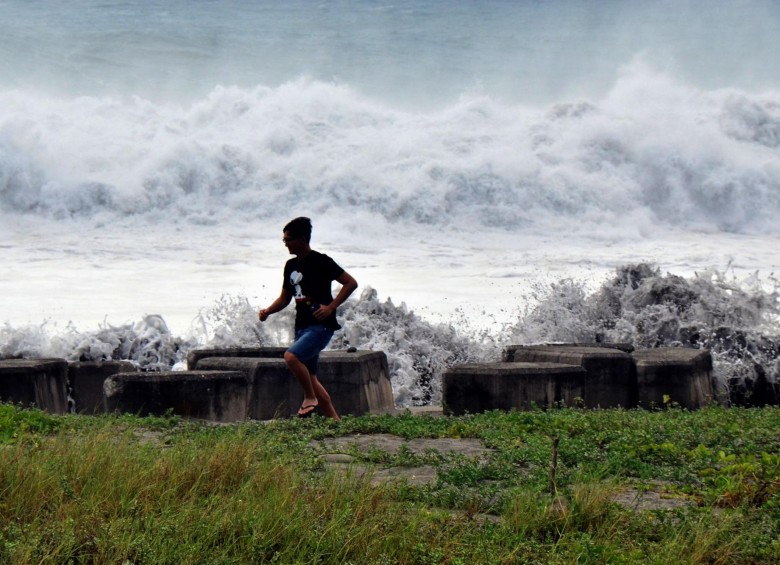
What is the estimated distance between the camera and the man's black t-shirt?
8.66m

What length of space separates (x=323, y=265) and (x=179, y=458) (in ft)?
9.92

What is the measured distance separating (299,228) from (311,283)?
0.41 metres

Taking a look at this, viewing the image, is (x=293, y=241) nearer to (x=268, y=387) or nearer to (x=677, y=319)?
(x=268, y=387)

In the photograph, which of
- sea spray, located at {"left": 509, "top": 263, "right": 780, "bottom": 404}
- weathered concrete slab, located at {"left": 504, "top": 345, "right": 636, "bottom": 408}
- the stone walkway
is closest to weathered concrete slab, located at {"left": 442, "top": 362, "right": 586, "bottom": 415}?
weathered concrete slab, located at {"left": 504, "top": 345, "right": 636, "bottom": 408}

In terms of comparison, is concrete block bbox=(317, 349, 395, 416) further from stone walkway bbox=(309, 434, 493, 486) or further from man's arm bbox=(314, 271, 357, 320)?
stone walkway bbox=(309, 434, 493, 486)

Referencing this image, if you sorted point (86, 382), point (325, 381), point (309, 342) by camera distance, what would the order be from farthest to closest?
point (86, 382) → point (325, 381) → point (309, 342)

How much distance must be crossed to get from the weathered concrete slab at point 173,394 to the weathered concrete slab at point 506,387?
1929mm

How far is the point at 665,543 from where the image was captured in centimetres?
511

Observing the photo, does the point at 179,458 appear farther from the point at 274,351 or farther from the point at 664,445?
the point at 274,351

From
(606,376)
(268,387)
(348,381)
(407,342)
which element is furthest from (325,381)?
(407,342)

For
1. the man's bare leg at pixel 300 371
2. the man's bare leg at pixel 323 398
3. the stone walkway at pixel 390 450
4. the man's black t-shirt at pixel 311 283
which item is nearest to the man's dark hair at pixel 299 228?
the man's black t-shirt at pixel 311 283

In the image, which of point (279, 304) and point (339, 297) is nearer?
point (339, 297)

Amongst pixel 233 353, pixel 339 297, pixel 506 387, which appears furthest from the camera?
pixel 233 353

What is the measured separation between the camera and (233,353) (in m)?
11.2
